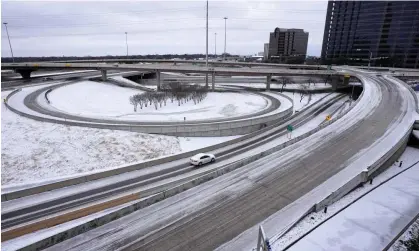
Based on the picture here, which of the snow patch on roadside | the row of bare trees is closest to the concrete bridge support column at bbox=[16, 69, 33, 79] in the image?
the row of bare trees

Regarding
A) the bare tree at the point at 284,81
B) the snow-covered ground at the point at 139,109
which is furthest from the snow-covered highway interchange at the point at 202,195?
the bare tree at the point at 284,81

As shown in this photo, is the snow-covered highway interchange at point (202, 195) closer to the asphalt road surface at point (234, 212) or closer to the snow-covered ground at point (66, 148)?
the asphalt road surface at point (234, 212)

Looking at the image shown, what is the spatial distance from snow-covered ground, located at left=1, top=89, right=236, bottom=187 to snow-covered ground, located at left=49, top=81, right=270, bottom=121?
24.7ft

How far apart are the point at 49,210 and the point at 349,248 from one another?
2033cm

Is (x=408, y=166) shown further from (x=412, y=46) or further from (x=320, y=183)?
(x=412, y=46)

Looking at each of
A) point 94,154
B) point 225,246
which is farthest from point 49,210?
point 225,246

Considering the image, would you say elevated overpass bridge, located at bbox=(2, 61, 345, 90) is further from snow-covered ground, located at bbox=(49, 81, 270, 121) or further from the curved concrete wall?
the curved concrete wall

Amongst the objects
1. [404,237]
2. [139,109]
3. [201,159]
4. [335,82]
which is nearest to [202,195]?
[201,159]

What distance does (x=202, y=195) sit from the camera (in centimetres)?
1939

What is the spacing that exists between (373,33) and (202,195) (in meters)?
147

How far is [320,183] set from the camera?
21.1 meters

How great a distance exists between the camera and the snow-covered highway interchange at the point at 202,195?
51.0ft

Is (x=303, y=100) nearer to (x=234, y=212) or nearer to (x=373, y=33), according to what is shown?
(x=234, y=212)

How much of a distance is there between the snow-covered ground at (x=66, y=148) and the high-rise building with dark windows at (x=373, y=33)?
357 ft
